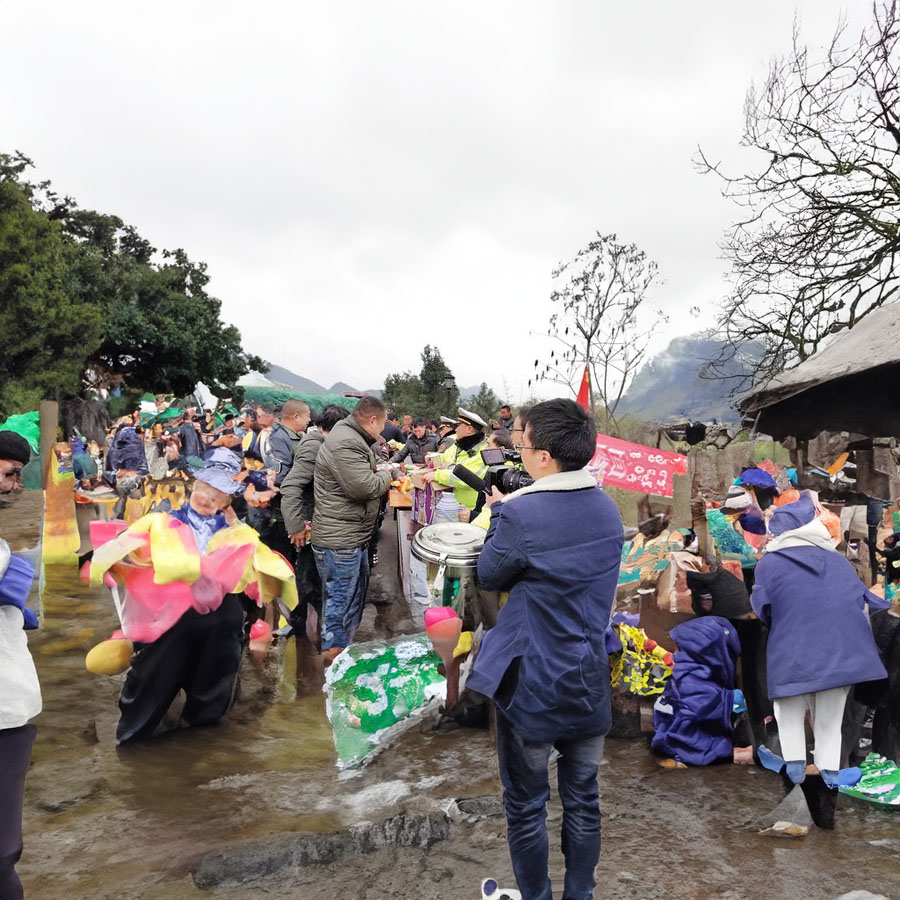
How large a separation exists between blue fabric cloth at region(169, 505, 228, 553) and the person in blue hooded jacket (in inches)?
116

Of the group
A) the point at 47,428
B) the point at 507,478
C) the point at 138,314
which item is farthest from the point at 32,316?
the point at 507,478

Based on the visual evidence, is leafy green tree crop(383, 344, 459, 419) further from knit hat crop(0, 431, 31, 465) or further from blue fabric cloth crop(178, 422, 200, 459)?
knit hat crop(0, 431, 31, 465)

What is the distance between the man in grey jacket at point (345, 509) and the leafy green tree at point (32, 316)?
16.9 meters

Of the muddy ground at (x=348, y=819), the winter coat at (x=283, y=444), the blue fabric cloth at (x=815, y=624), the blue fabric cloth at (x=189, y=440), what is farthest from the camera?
the blue fabric cloth at (x=189, y=440)

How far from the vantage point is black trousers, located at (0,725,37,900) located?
2354 millimetres

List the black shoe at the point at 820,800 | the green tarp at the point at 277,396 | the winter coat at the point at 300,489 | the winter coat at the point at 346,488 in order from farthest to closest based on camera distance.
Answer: the green tarp at the point at 277,396, the winter coat at the point at 300,489, the winter coat at the point at 346,488, the black shoe at the point at 820,800

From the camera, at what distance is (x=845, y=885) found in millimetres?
2861

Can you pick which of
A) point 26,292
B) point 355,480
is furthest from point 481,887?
point 26,292

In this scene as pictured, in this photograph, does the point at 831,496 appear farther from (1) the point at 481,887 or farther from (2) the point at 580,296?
(2) the point at 580,296

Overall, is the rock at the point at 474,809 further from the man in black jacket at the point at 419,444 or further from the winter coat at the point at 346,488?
the man in black jacket at the point at 419,444

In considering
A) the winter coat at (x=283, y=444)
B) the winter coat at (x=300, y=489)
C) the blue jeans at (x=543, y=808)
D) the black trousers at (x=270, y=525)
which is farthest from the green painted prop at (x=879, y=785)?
the winter coat at (x=283, y=444)

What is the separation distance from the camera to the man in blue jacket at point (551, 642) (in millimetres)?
2438

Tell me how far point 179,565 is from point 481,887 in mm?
2242

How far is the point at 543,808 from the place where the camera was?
2549 mm
